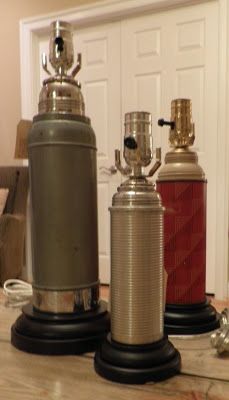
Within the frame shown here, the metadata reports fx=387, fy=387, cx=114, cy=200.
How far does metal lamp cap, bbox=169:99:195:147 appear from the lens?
0.60 meters

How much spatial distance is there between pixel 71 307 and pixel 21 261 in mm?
2227

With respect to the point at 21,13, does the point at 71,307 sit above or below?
below

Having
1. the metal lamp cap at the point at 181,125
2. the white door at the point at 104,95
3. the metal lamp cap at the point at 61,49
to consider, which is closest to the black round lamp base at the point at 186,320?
the metal lamp cap at the point at 181,125

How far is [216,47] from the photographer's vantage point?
2.57m

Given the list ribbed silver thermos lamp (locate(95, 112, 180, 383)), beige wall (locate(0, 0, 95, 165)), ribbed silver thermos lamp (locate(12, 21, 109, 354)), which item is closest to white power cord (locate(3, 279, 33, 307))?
ribbed silver thermos lamp (locate(12, 21, 109, 354))

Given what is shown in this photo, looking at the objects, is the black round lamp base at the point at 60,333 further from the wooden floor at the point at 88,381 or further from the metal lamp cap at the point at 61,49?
the metal lamp cap at the point at 61,49

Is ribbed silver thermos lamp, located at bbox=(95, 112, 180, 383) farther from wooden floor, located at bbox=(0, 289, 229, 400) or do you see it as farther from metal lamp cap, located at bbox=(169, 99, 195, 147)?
metal lamp cap, located at bbox=(169, 99, 195, 147)

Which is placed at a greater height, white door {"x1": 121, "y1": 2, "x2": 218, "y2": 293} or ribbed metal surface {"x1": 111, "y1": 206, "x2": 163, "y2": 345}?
white door {"x1": 121, "y1": 2, "x2": 218, "y2": 293}

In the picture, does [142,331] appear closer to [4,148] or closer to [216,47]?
[216,47]

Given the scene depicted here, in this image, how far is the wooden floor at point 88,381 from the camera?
0.40 meters

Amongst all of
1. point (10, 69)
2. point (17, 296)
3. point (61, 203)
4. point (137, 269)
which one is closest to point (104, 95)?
point (10, 69)

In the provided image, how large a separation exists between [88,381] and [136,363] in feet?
0.19

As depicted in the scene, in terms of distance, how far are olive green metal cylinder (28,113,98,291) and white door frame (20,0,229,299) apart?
2182 mm

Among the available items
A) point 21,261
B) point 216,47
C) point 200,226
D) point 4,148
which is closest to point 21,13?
point 4,148
